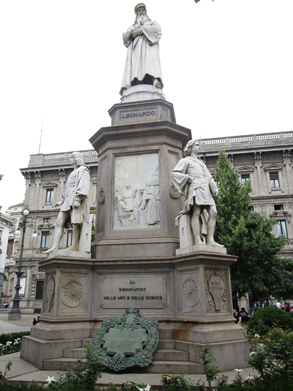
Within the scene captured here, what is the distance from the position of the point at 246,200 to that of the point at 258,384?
19868 mm

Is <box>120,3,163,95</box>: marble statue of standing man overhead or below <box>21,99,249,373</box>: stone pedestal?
overhead

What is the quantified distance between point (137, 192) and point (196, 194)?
5.70 feet

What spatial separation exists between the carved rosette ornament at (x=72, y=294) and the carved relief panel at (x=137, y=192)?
1.71 meters

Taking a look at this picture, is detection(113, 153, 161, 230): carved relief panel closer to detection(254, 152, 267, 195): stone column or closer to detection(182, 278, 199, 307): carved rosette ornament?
detection(182, 278, 199, 307): carved rosette ornament

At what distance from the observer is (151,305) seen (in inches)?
292

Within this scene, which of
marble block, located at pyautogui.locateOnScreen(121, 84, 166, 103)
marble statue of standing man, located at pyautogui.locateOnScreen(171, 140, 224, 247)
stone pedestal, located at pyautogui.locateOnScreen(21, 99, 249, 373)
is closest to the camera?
stone pedestal, located at pyautogui.locateOnScreen(21, 99, 249, 373)

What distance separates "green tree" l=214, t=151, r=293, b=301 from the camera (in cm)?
2095

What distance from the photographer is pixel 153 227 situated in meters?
8.30

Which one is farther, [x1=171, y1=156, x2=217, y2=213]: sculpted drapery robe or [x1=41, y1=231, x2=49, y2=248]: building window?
[x1=41, y1=231, x2=49, y2=248]: building window

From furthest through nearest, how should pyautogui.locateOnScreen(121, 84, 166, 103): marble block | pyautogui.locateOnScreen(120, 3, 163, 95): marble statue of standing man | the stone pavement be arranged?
pyautogui.locateOnScreen(120, 3, 163, 95): marble statue of standing man
pyautogui.locateOnScreen(121, 84, 166, 103): marble block
the stone pavement

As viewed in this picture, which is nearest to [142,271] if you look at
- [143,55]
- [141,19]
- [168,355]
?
[168,355]

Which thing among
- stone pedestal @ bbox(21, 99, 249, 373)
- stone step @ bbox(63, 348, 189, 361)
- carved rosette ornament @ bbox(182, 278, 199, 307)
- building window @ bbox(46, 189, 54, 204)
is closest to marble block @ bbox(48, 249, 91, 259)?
stone pedestal @ bbox(21, 99, 249, 373)

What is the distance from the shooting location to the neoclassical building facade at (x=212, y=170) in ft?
121

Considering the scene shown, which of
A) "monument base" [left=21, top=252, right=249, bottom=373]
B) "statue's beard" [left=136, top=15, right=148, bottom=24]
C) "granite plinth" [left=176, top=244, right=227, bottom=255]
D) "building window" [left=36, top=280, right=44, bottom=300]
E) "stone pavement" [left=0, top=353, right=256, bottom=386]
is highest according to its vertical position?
"statue's beard" [left=136, top=15, right=148, bottom=24]
